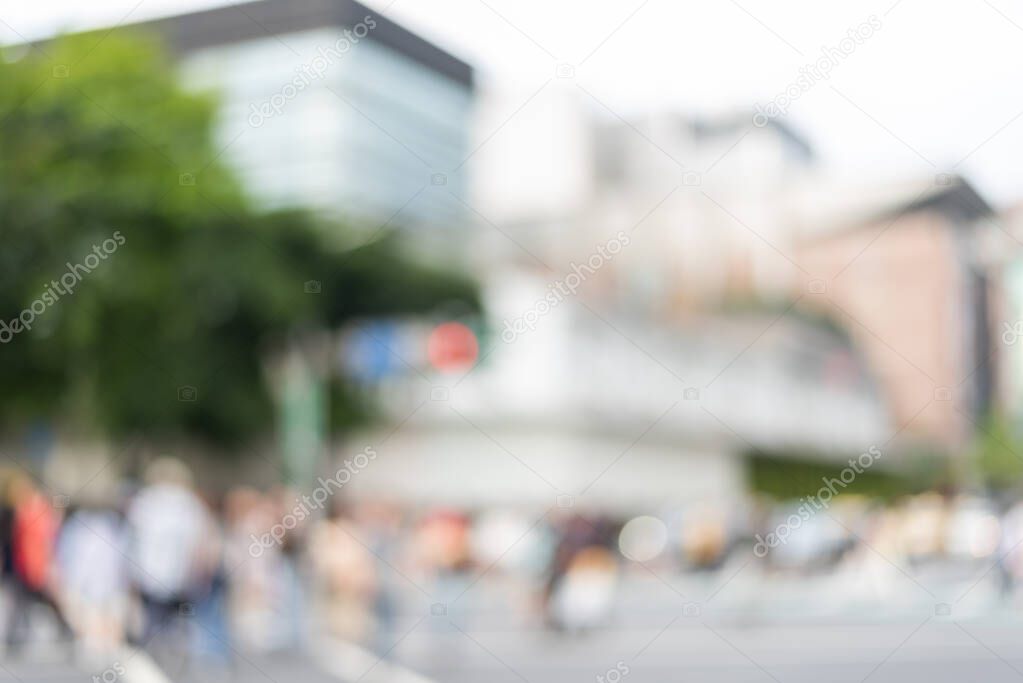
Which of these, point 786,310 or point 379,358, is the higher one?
point 379,358

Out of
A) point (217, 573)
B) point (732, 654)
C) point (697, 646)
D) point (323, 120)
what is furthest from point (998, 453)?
point (217, 573)

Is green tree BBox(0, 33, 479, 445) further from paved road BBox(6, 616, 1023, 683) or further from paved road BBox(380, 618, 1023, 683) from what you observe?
paved road BBox(380, 618, 1023, 683)

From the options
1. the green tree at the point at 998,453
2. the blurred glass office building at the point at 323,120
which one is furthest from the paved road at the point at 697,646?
the green tree at the point at 998,453

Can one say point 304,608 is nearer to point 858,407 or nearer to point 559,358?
point 559,358

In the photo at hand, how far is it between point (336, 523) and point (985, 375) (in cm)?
3387

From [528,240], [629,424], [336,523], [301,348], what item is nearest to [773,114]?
[336,523]

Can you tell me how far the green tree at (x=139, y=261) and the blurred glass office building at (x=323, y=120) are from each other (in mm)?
1724

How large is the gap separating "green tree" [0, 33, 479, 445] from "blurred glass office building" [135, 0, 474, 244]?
172cm

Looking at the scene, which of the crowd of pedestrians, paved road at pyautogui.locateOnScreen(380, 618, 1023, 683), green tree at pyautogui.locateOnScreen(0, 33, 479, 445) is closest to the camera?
the crowd of pedestrians

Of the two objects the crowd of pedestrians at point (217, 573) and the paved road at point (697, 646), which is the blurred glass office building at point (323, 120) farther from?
the crowd of pedestrians at point (217, 573)

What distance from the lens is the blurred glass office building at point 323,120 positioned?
125 ft

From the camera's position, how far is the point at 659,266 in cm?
8731

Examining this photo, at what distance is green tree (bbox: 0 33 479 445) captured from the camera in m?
29.8

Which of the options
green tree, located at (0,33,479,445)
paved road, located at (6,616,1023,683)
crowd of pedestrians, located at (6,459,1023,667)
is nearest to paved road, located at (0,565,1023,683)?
paved road, located at (6,616,1023,683)
